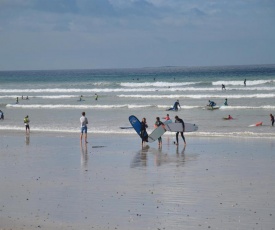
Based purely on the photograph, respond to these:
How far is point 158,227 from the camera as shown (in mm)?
10555

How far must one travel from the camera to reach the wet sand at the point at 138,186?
11.1 meters

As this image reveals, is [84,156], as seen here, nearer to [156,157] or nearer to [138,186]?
[156,157]

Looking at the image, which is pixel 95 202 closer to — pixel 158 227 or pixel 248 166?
pixel 158 227

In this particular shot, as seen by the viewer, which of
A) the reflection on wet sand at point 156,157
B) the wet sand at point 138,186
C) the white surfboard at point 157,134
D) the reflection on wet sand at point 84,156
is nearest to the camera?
the wet sand at point 138,186

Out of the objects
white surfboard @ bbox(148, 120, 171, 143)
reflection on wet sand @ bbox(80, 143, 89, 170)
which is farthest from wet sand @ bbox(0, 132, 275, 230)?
white surfboard @ bbox(148, 120, 171, 143)

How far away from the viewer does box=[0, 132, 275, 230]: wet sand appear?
11.1 metres

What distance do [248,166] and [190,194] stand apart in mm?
4243

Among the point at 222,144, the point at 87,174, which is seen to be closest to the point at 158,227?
the point at 87,174

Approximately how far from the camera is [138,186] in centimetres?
1402

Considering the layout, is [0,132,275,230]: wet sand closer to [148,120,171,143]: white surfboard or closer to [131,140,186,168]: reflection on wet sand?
[131,140,186,168]: reflection on wet sand

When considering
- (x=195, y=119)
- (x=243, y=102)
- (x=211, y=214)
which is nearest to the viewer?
(x=211, y=214)

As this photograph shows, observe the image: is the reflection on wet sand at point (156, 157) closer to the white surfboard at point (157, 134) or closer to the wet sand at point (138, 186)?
the wet sand at point (138, 186)

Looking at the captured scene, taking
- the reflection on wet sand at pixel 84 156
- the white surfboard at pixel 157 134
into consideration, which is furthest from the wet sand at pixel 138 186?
the white surfboard at pixel 157 134

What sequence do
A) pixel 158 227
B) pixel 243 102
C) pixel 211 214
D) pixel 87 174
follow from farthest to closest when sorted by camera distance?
pixel 243 102, pixel 87 174, pixel 211 214, pixel 158 227
